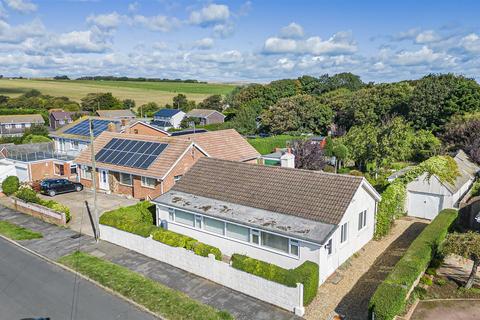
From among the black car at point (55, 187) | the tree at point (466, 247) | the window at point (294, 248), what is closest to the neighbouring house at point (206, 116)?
the black car at point (55, 187)

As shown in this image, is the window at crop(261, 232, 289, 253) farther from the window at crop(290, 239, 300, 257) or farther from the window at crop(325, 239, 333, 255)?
the window at crop(325, 239, 333, 255)

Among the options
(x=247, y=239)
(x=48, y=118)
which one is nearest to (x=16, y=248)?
(x=247, y=239)

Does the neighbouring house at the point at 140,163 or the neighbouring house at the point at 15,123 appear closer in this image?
the neighbouring house at the point at 140,163

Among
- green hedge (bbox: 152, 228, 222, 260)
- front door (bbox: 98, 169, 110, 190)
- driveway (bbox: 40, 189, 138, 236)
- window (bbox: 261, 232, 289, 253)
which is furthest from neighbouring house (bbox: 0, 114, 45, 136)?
window (bbox: 261, 232, 289, 253)

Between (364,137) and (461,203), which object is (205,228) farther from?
(364,137)

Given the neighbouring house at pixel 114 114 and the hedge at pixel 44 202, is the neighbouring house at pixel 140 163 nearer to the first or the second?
the hedge at pixel 44 202
